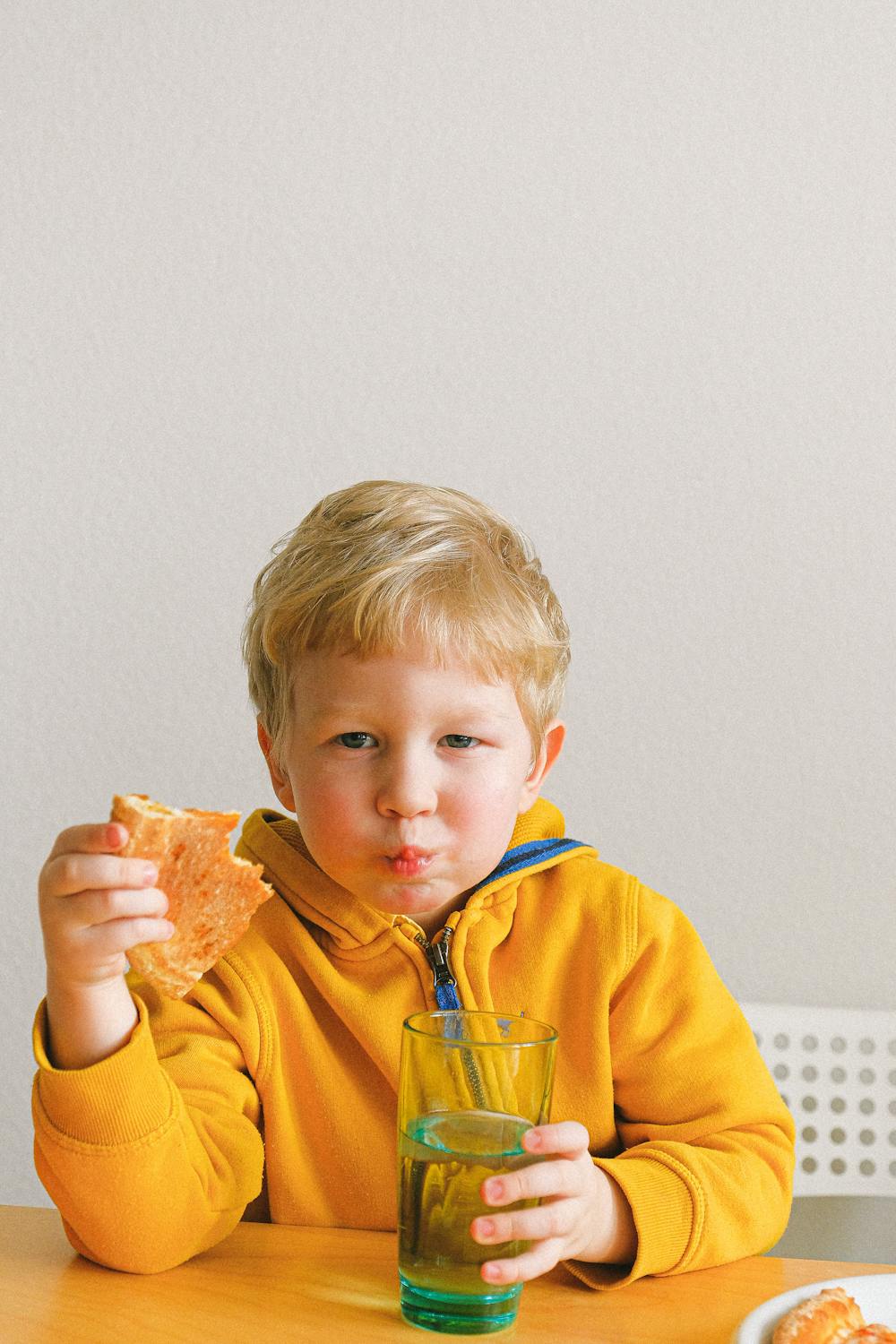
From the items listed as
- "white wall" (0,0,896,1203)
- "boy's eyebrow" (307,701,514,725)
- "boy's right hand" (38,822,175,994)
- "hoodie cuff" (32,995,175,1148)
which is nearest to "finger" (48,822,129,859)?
"boy's right hand" (38,822,175,994)

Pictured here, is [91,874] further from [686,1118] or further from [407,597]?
[686,1118]

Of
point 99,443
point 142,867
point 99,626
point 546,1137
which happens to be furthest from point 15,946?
point 546,1137

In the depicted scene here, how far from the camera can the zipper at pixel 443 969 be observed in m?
0.94

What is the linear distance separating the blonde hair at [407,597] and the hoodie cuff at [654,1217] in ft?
1.02

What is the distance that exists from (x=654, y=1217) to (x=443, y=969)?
0.24m

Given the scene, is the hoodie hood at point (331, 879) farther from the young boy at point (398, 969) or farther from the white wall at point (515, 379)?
the white wall at point (515, 379)

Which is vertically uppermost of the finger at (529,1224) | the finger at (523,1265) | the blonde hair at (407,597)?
the blonde hair at (407,597)

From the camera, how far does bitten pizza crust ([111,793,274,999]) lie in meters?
0.71

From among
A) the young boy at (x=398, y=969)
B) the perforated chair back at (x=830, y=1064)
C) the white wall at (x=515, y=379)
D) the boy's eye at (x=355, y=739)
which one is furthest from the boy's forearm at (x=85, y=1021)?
the white wall at (x=515, y=379)

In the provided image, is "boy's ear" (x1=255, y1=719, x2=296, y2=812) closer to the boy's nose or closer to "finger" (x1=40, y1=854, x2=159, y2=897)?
the boy's nose

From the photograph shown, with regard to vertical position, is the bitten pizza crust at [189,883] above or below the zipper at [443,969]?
above

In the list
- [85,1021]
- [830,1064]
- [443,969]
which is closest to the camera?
[85,1021]

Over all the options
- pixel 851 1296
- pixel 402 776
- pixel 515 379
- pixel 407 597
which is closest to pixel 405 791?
pixel 402 776

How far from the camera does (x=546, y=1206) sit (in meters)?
0.67
